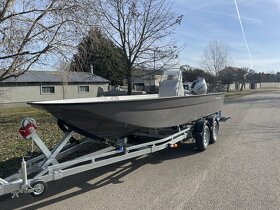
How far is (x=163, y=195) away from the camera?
5457 mm

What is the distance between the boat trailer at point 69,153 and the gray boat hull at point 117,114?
290 millimetres

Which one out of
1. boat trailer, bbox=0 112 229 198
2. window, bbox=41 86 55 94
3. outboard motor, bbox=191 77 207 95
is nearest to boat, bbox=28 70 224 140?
boat trailer, bbox=0 112 229 198

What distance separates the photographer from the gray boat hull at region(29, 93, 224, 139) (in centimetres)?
556

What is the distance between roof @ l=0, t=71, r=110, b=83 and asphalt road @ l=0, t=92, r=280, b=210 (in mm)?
6958

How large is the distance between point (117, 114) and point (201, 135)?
348 cm

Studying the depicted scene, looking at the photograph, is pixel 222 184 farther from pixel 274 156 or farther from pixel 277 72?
pixel 277 72

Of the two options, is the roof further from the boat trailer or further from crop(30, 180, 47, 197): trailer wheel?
crop(30, 180, 47, 197): trailer wheel

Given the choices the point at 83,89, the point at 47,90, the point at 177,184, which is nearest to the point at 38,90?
the point at 47,90

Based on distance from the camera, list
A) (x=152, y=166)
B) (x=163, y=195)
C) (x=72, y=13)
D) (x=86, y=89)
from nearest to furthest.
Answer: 1. (x=163, y=195)
2. (x=152, y=166)
3. (x=72, y=13)
4. (x=86, y=89)

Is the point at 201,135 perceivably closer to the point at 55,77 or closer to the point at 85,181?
the point at 85,181

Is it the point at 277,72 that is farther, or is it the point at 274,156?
the point at 277,72

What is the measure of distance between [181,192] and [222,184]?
0.86 metres

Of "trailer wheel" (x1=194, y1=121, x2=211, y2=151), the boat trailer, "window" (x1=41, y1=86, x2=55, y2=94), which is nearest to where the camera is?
the boat trailer

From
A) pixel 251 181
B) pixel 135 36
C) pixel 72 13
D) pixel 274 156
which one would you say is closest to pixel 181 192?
pixel 251 181
